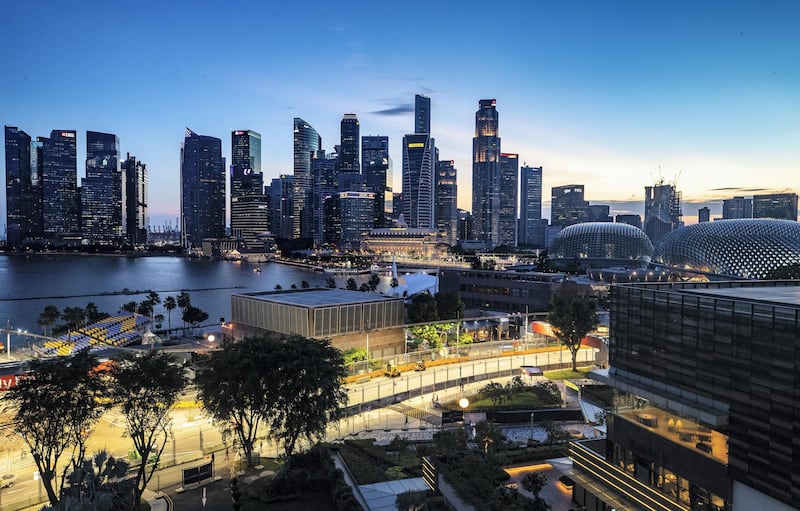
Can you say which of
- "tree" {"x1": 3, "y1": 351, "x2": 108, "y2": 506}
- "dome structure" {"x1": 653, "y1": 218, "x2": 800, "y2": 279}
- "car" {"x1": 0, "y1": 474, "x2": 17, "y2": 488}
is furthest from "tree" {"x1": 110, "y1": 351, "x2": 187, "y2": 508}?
"dome structure" {"x1": 653, "y1": 218, "x2": 800, "y2": 279}

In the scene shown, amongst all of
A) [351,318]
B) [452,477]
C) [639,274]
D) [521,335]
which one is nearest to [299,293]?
[351,318]

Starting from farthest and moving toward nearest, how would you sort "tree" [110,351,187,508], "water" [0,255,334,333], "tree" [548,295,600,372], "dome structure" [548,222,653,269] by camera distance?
"dome structure" [548,222,653,269] → "water" [0,255,334,333] → "tree" [548,295,600,372] → "tree" [110,351,187,508]

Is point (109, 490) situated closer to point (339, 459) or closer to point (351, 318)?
point (339, 459)

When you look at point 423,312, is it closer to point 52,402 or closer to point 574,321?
point 574,321

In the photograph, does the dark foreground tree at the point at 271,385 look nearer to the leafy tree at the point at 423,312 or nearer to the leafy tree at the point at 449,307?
the leafy tree at the point at 423,312

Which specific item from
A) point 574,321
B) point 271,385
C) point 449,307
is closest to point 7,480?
point 271,385

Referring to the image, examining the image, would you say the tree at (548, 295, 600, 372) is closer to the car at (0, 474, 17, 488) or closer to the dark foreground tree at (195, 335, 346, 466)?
the dark foreground tree at (195, 335, 346, 466)

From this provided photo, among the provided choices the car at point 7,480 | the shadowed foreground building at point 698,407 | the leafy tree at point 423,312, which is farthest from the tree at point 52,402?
the leafy tree at point 423,312
